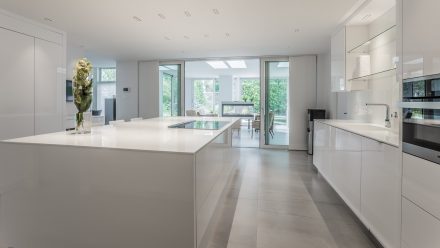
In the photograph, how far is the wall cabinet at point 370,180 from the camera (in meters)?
1.80

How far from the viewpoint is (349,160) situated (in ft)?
8.81

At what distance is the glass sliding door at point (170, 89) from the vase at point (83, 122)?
5.13m

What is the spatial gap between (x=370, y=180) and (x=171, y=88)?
6362mm

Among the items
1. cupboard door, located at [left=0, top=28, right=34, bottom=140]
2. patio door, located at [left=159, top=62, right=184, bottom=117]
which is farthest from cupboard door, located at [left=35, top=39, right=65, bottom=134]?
patio door, located at [left=159, top=62, right=184, bottom=117]

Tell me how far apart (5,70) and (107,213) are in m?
3.49

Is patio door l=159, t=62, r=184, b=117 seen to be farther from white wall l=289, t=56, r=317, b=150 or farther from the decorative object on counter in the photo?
the decorative object on counter

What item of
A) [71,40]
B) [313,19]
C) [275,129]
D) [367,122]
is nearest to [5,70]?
[71,40]

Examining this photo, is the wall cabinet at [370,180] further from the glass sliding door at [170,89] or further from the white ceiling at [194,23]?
the glass sliding door at [170,89]

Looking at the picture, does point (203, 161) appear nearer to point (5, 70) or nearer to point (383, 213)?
point (383, 213)

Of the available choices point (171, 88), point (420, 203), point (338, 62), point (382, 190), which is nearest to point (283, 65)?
point (338, 62)

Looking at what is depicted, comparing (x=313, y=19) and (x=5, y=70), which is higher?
(x=313, y=19)

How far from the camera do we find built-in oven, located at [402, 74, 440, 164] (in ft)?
4.59

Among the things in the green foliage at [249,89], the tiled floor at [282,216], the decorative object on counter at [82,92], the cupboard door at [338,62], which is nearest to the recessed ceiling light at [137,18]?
the decorative object on counter at [82,92]

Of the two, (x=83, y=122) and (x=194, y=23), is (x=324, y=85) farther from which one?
(x=83, y=122)
